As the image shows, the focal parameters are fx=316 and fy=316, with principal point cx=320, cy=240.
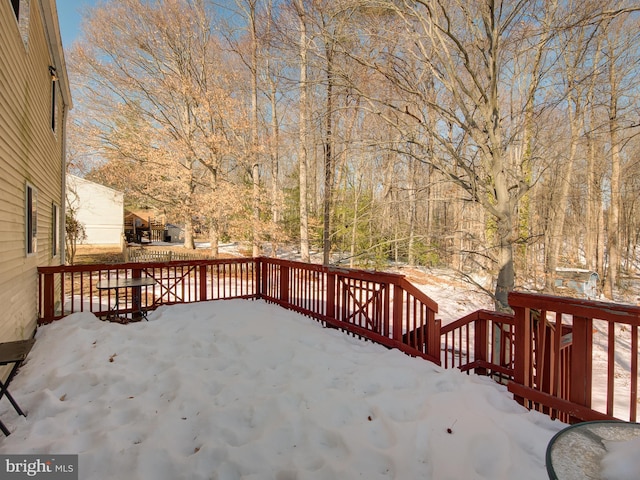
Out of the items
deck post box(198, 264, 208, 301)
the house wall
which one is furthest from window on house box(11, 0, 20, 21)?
deck post box(198, 264, 208, 301)

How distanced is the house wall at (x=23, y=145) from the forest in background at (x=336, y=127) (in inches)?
166

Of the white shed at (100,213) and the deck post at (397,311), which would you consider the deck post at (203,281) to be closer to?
the deck post at (397,311)

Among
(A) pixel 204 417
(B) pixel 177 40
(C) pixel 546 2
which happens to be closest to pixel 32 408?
(A) pixel 204 417

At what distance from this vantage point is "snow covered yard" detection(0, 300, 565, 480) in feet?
6.74

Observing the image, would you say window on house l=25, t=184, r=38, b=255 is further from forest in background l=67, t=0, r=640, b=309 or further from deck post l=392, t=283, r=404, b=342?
forest in background l=67, t=0, r=640, b=309

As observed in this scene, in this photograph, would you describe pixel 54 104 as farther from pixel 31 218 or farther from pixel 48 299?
pixel 48 299

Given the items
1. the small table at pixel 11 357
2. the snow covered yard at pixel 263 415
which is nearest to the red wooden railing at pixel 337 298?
the snow covered yard at pixel 263 415

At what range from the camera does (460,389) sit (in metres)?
2.95

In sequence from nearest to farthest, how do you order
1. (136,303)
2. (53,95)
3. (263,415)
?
(263,415) < (136,303) < (53,95)

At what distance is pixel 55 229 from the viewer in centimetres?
745

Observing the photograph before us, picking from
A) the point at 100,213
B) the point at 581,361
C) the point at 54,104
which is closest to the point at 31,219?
the point at 54,104

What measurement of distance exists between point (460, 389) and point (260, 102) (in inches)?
634

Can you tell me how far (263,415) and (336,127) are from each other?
8639 millimetres

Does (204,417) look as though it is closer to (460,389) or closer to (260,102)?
(460,389)
